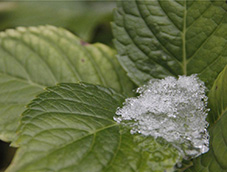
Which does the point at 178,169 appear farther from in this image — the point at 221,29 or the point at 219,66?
the point at 221,29

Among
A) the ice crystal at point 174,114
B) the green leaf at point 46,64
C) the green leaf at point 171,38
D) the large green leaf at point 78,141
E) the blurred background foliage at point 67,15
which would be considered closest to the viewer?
the large green leaf at point 78,141

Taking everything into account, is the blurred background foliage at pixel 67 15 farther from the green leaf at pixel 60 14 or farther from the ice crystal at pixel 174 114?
the ice crystal at pixel 174 114

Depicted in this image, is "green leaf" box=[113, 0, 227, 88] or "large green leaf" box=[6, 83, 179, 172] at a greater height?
"green leaf" box=[113, 0, 227, 88]

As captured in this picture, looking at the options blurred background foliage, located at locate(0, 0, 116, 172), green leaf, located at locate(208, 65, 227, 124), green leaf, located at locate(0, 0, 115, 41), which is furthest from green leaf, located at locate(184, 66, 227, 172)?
green leaf, located at locate(0, 0, 115, 41)

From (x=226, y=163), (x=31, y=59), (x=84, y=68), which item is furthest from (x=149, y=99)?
(x=31, y=59)

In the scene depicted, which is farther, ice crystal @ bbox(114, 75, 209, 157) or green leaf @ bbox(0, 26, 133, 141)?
green leaf @ bbox(0, 26, 133, 141)

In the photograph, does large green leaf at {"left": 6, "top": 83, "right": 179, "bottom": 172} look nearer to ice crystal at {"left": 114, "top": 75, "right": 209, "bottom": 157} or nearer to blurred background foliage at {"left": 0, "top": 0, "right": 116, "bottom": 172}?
ice crystal at {"left": 114, "top": 75, "right": 209, "bottom": 157}

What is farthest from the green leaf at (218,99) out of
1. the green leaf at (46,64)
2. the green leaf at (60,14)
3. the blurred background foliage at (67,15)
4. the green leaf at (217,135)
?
the green leaf at (60,14)
